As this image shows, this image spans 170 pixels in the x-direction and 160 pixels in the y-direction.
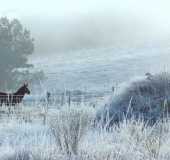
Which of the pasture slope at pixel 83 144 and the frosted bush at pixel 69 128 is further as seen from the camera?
the frosted bush at pixel 69 128

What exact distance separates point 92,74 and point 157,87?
62.7 m

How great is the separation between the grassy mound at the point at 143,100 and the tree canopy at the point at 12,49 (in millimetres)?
32389

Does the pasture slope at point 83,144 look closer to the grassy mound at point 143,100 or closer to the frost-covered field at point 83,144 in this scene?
the frost-covered field at point 83,144

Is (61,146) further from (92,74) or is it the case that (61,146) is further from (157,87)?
(92,74)

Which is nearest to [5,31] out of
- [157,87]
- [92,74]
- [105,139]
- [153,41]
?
[92,74]

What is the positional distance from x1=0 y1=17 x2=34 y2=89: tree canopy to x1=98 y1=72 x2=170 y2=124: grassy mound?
32.4 m

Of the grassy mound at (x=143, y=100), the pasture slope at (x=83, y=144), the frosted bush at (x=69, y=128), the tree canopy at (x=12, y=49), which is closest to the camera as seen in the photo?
the pasture slope at (x=83, y=144)

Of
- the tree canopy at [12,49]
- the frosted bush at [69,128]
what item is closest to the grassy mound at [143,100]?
the frosted bush at [69,128]

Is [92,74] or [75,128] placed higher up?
[75,128]

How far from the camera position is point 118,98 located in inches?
512

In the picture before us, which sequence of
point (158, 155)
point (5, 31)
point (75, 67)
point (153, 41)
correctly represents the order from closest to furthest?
point (158, 155) → point (5, 31) → point (75, 67) → point (153, 41)

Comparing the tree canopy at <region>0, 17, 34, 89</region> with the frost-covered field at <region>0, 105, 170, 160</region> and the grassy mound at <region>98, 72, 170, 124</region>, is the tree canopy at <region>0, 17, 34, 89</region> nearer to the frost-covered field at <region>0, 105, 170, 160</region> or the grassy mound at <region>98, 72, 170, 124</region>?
the grassy mound at <region>98, 72, 170, 124</region>

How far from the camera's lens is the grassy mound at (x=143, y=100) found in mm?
12203

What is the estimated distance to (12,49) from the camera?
157 ft
